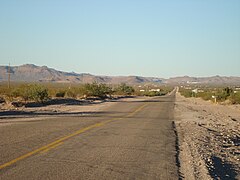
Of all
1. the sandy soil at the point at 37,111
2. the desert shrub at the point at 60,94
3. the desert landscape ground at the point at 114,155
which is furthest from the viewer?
the desert shrub at the point at 60,94

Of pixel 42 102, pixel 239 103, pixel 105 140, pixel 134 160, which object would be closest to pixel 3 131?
pixel 105 140

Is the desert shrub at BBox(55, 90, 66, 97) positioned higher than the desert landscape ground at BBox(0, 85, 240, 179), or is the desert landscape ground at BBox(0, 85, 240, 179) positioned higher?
the desert landscape ground at BBox(0, 85, 240, 179)

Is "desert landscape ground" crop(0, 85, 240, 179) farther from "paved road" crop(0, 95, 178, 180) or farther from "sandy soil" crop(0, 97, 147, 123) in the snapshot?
"sandy soil" crop(0, 97, 147, 123)

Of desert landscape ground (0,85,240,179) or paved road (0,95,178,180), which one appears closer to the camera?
paved road (0,95,178,180)

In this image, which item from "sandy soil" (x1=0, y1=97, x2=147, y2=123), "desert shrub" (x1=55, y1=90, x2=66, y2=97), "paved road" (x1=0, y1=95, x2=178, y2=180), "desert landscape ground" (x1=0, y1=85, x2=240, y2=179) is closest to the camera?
"paved road" (x1=0, y1=95, x2=178, y2=180)

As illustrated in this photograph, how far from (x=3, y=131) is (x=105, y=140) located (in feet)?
16.0

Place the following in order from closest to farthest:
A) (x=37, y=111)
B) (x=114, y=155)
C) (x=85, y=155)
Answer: (x=85, y=155) < (x=114, y=155) < (x=37, y=111)

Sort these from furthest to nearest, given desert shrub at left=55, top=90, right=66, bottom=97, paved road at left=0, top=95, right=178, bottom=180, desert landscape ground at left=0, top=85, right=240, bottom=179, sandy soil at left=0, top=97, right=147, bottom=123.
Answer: desert shrub at left=55, top=90, right=66, bottom=97
sandy soil at left=0, top=97, right=147, bottom=123
desert landscape ground at left=0, top=85, right=240, bottom=179
paved road at left=0, top=95, right=178, bottom=180

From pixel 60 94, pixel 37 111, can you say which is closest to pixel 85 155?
pixel 37 111

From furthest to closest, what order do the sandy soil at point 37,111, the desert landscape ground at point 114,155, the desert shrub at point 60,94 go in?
the desert shrub at point 60,94
the sandy soil at point 37,111
the desert landscape ground at point 114,155

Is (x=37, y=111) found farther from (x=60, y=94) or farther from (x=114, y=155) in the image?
(x=60, y=94)

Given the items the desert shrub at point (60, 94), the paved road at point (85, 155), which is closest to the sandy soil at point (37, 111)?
the paved road at point (85, 155)

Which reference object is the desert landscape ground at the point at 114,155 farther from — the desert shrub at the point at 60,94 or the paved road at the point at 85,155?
the desert shrub at the point at 60,94

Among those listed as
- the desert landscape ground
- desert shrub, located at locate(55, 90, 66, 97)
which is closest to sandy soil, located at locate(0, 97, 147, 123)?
the desert landscape ground
